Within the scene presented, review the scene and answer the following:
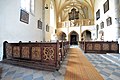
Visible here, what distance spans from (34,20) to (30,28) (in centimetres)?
107

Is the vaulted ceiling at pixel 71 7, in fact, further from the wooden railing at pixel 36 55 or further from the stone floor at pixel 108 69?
the stone floor at pixel 108 69

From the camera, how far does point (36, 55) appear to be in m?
4.32

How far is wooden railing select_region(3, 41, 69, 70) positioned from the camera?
3.90 meters

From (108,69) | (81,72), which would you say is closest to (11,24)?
(81,72)

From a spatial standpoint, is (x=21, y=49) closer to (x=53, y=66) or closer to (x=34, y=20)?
(x=53, y=66)

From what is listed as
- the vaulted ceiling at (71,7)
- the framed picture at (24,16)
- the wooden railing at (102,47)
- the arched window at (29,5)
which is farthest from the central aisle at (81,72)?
the vaulted ceiling at (71,7)

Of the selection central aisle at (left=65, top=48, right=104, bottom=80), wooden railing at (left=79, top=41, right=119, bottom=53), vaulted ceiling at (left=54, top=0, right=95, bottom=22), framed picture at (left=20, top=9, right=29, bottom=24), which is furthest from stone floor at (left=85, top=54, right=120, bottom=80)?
vaulted ceiling at (left=54, top=0, right=95, bottom=22)

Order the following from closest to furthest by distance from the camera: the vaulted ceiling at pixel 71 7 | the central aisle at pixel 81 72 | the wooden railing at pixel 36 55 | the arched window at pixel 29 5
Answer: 1. the central aisle at pixel 81 72
2. the wooden railing at pixel 36 55
3. the arched window at pixel 29 5
4. the vaulted ceiling at pixel 71 7

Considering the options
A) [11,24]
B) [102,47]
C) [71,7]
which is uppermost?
[71,7]

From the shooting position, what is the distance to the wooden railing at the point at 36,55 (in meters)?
3.90

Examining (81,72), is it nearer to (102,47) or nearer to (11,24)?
(11,24)

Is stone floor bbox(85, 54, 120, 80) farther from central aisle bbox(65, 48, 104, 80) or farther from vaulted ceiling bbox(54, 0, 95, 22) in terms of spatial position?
vaulted ceiling bbox(54, 0, 95, 22)

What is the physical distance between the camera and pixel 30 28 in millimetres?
8703

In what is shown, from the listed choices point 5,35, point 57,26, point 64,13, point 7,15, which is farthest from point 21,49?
point 64,13
